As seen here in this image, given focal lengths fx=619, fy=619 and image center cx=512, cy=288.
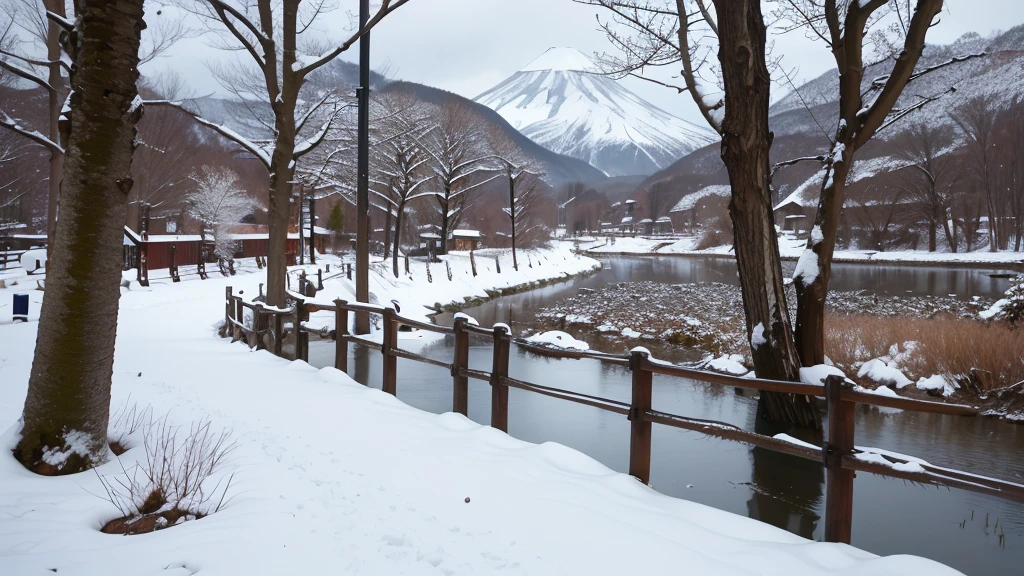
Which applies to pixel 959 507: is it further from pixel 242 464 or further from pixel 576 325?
pixel 576 325

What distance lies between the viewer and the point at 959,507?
6.29 metres

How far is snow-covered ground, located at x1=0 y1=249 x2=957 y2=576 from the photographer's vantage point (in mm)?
3187

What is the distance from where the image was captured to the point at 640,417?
493 centimetres

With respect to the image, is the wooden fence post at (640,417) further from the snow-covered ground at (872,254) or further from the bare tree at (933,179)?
the bare tree at (933,179)

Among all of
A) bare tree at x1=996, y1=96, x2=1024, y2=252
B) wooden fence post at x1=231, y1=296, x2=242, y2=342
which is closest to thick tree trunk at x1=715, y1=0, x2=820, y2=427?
wooden fence post at x1=231, y1=296, x2=242, y2=342

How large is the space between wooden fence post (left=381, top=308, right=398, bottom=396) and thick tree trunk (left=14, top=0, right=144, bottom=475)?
11.0 ft

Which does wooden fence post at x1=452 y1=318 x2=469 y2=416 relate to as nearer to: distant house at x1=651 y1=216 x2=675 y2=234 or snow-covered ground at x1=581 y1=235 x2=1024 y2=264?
snow-covered ground at x1=581 y1=235 x2=1024 y2=264

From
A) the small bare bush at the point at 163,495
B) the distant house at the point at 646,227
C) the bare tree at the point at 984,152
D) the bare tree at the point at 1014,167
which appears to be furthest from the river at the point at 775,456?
the distant house at the point at 646,227

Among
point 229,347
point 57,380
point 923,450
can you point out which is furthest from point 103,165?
point 923,450

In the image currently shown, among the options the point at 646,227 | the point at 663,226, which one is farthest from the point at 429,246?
the point at 646,227

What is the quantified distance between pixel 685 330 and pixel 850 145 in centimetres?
832

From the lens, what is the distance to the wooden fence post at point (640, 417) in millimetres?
4895

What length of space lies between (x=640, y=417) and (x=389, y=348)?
3.53 metres

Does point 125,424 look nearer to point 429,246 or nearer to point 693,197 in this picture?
point 429,246
